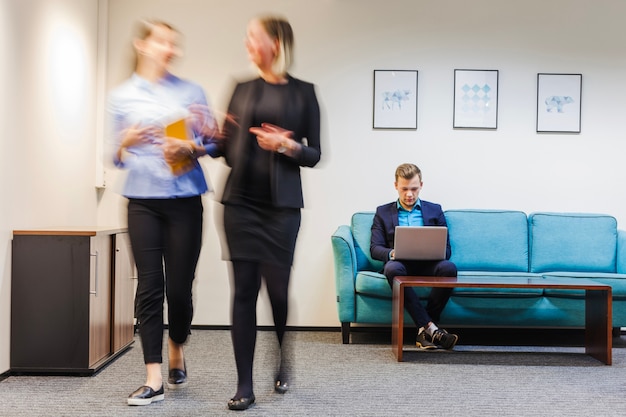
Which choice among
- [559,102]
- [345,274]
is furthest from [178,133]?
[559,102]

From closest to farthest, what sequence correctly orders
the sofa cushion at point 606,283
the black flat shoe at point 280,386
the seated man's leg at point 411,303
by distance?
the black flat shoe at point 280,386 → the seated man's leg at point 411,303 → the sofa cushion at point 606,283

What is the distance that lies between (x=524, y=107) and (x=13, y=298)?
3.44 metres

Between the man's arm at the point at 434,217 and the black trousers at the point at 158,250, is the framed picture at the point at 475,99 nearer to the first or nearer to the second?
the man's arm at the point at 434,217

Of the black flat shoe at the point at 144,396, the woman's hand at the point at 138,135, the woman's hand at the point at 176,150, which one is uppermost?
the woman's hand at the point at 138,135

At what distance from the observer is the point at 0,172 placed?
2977mm

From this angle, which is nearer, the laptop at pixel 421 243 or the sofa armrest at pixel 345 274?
the laptop at pixel 421 243

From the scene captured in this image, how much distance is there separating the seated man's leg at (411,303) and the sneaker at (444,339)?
94 millimetres

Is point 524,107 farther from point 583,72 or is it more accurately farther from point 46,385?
point 46,385

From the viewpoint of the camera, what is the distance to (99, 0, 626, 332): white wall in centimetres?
461

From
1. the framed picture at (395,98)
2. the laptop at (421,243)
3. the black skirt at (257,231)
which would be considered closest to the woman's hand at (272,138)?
the black skirt at (257,231)

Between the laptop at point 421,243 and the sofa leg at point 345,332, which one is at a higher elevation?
the laptop at point 421,243

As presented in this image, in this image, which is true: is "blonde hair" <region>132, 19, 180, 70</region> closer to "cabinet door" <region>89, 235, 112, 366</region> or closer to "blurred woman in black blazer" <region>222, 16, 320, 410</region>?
"blurred woman in black blazer" <region>222, 16, 320, 410</region>

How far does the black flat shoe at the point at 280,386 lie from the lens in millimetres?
2658

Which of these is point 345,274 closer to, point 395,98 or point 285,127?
point 395,98
